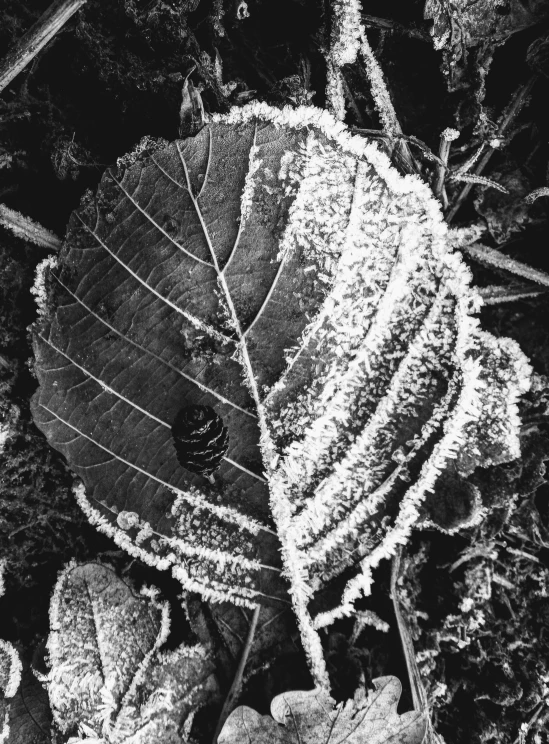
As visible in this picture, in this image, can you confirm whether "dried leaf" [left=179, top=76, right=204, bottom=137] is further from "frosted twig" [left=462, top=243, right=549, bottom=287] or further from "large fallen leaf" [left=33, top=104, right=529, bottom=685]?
"frosted twig" [left=462, top=243, right=549, bottom=287]

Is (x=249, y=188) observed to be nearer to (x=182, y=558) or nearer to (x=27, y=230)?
(x=27, y=230)

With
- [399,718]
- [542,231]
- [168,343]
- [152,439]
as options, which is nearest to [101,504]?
[152,439]

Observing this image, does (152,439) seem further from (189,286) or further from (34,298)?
(34,298)

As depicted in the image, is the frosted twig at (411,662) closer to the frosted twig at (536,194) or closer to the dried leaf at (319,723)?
the dried leaf at (319,723)

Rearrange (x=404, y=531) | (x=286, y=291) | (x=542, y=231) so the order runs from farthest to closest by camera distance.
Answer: (x=542, y=231) < (x=404, y=531) < (x=286, y=291)

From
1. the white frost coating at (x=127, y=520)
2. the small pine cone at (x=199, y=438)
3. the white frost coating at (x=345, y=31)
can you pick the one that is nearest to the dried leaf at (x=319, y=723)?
the white frost coating at (x=127, y=520)
